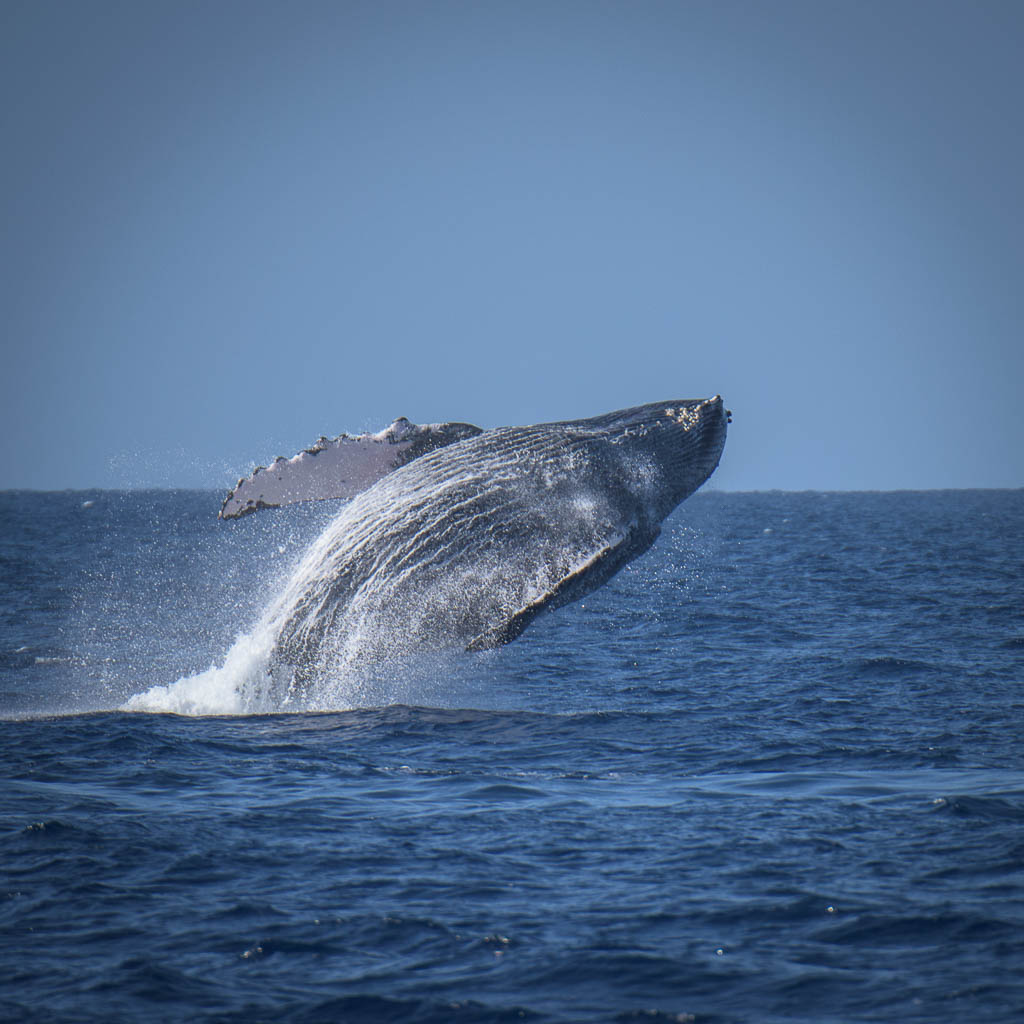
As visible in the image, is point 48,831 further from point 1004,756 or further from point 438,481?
point 1004,756

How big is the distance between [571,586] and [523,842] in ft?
5.57

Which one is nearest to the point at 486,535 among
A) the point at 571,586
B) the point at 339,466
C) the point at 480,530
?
the point at 480,530

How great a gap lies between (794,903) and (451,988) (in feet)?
6.98

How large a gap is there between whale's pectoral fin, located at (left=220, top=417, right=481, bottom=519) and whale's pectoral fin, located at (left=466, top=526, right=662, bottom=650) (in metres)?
1.98

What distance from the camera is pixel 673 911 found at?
647 cm

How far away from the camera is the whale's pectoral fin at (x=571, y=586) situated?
752cm

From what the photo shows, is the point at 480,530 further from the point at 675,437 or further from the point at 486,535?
the point at 675,437

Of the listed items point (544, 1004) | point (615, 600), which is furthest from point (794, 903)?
point (615, 600)

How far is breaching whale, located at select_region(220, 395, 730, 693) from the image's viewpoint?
7.89m

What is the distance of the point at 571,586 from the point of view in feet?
25.4

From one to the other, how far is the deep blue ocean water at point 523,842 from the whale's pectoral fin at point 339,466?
7.16 ft

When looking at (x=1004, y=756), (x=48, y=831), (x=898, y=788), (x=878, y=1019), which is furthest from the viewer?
(x=1004, y=756)

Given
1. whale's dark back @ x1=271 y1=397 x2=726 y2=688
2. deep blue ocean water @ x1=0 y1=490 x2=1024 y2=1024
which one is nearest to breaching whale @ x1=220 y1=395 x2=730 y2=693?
whale's dark back @ x1=271 y1=397 x2=726 y2=688

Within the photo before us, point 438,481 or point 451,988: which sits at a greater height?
point 438,481
